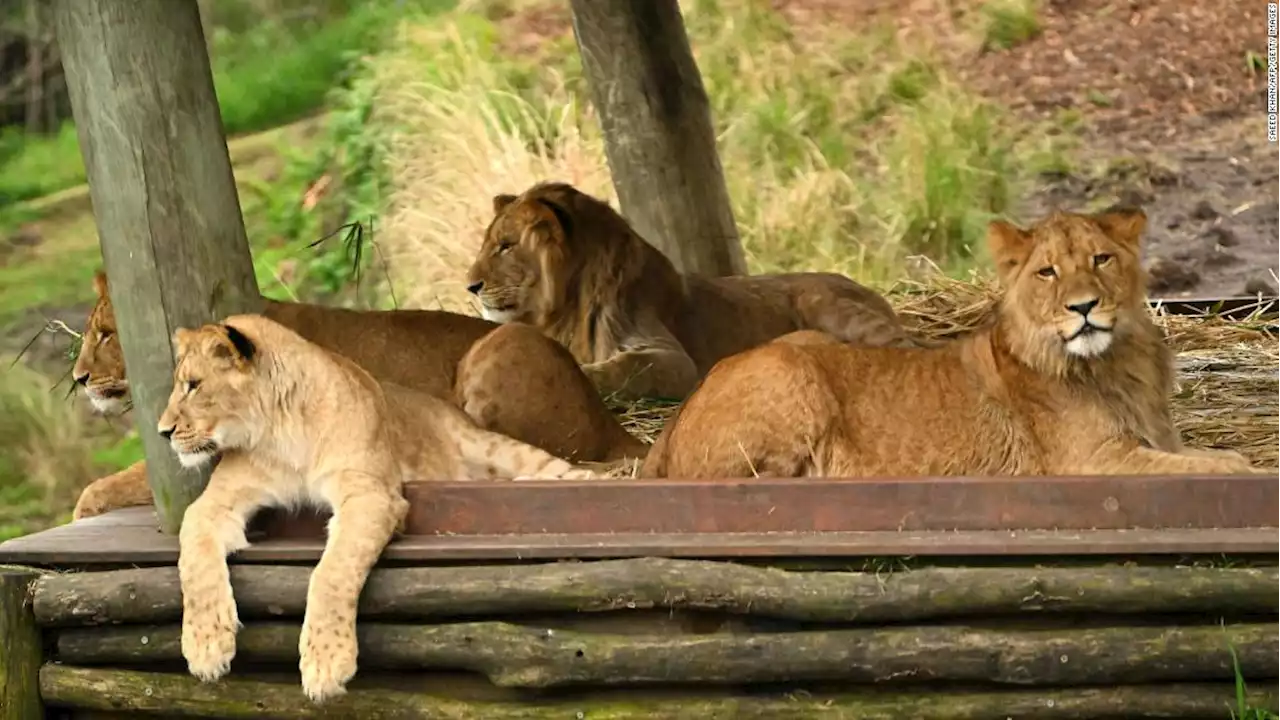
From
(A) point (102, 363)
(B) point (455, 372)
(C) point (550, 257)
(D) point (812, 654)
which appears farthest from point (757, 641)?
(A) point (102, 363)

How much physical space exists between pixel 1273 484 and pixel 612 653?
1.67 metres

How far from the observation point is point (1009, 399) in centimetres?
525

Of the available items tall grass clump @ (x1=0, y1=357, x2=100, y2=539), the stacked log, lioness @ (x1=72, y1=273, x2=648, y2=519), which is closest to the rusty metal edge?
the stacked log

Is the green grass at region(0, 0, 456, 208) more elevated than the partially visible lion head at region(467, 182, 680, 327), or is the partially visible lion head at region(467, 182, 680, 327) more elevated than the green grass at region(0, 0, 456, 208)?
the green grass at region(0, 0, 456, 208)

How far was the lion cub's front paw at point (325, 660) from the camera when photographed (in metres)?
4.46

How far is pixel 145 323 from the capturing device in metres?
4.93

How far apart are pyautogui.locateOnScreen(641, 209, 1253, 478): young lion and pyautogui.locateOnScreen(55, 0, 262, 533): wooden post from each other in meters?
1.38

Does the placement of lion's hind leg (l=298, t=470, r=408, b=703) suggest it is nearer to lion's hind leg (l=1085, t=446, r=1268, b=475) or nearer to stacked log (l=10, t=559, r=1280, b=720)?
stacked log (l=10, t=559, r=1280, b=720)

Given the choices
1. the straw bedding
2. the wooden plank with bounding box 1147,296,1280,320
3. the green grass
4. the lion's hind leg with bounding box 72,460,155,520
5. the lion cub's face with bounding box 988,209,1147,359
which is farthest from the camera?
the green grass

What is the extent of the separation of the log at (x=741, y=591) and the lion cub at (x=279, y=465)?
0.38 feet

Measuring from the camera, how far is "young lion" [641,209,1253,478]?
16.7ft

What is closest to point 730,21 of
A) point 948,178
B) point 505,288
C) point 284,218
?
point 948,178

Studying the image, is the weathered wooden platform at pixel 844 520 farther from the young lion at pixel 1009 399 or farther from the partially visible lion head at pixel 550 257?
the partially visible lion head at pixel 550 257

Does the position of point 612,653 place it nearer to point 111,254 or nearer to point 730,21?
point 111,254
